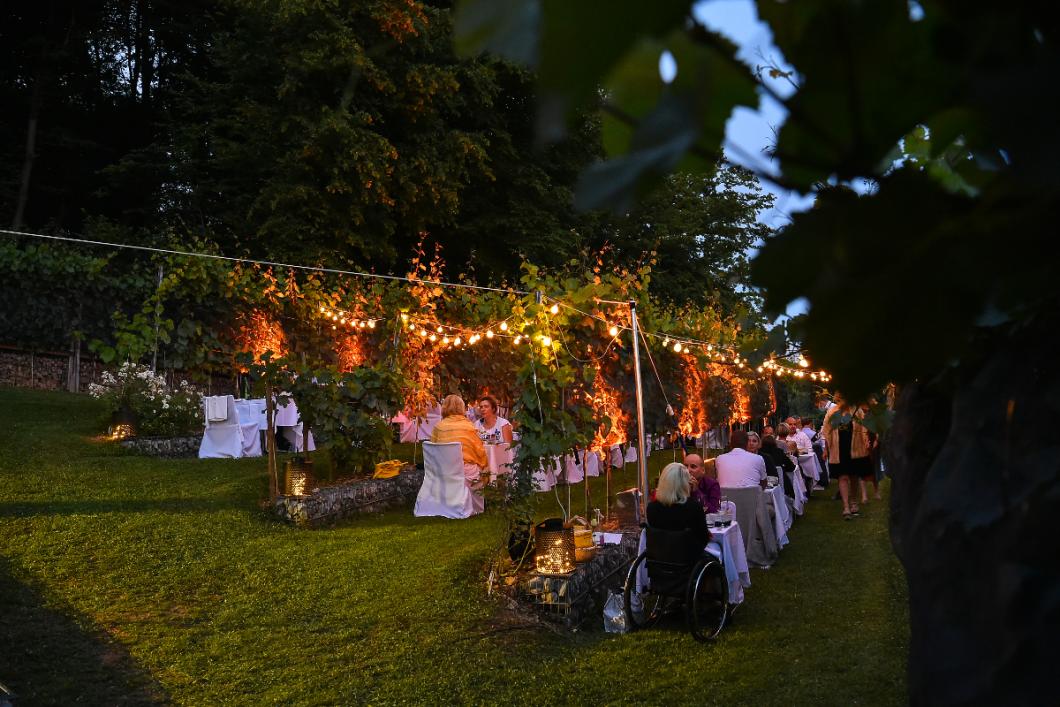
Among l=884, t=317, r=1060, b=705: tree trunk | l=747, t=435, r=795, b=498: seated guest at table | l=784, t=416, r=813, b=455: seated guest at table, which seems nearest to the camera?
l=884, t=317, r=1060, b=705: tree trunk

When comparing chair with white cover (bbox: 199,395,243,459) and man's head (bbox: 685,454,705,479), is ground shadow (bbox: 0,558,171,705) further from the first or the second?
chair with white cover (bbox: 199,395,243,459)

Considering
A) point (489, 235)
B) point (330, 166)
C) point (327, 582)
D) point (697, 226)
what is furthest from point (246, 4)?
point (327, 582)

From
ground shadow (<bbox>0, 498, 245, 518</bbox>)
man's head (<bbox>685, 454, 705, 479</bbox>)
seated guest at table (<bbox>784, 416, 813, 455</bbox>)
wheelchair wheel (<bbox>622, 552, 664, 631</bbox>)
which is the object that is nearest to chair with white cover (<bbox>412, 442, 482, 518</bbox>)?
ground shadow (<bbox>0, 498, 245, 518</bbox>)

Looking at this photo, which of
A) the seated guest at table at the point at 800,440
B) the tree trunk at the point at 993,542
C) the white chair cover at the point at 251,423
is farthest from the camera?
the seated guest at table at the point at 800,440

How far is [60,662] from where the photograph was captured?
18.4 ft

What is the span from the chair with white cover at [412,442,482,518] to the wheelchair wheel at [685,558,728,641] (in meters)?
4.08

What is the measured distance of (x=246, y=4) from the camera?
1842 cm

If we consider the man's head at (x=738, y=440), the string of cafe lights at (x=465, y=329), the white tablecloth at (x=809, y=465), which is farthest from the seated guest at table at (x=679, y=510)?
the white tablecloth at (x=809, y=465)

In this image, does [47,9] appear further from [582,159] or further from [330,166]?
[582,159]

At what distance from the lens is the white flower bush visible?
13742mm

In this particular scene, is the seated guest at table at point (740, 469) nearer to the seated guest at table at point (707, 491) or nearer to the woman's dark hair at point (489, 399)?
the seated guest at table at point (707, 491)

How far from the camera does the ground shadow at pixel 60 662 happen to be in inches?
203

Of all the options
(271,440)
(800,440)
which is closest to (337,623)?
(271,440)

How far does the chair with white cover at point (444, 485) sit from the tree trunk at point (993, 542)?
33.1ft
